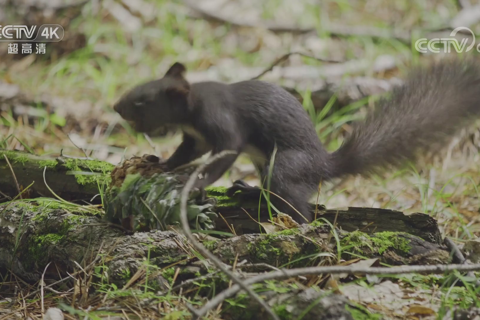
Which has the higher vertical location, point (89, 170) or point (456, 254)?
point (89, 170)

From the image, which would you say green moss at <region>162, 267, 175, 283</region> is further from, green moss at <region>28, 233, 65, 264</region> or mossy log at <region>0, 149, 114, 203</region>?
mossy log at <region>0, 149, 114, 203</region>

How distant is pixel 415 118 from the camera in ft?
11.8

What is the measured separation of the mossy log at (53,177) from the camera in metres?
3.49

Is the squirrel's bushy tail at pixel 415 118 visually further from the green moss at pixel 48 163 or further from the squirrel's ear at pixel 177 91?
the green moss at pixel 48 163

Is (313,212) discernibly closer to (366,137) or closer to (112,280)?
(366,137)

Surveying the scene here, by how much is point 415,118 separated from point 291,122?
0.80 m

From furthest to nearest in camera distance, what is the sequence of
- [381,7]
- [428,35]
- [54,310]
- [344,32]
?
1. [381,7]
2. [344,32]
3. [428,35]
4. [54,310]

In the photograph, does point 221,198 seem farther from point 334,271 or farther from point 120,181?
point 334,271

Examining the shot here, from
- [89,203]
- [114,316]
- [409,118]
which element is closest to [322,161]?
[409,118]

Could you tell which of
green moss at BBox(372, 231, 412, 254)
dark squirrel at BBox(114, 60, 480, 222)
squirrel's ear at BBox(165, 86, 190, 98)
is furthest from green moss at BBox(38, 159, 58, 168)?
green moss at BBox(372, 231, 412, 254)

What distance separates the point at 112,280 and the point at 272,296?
2.52 feet

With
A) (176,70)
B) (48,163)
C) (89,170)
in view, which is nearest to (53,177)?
(48,163)

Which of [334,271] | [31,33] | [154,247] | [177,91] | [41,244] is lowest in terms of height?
[41,244]

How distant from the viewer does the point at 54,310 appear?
7.71ft
